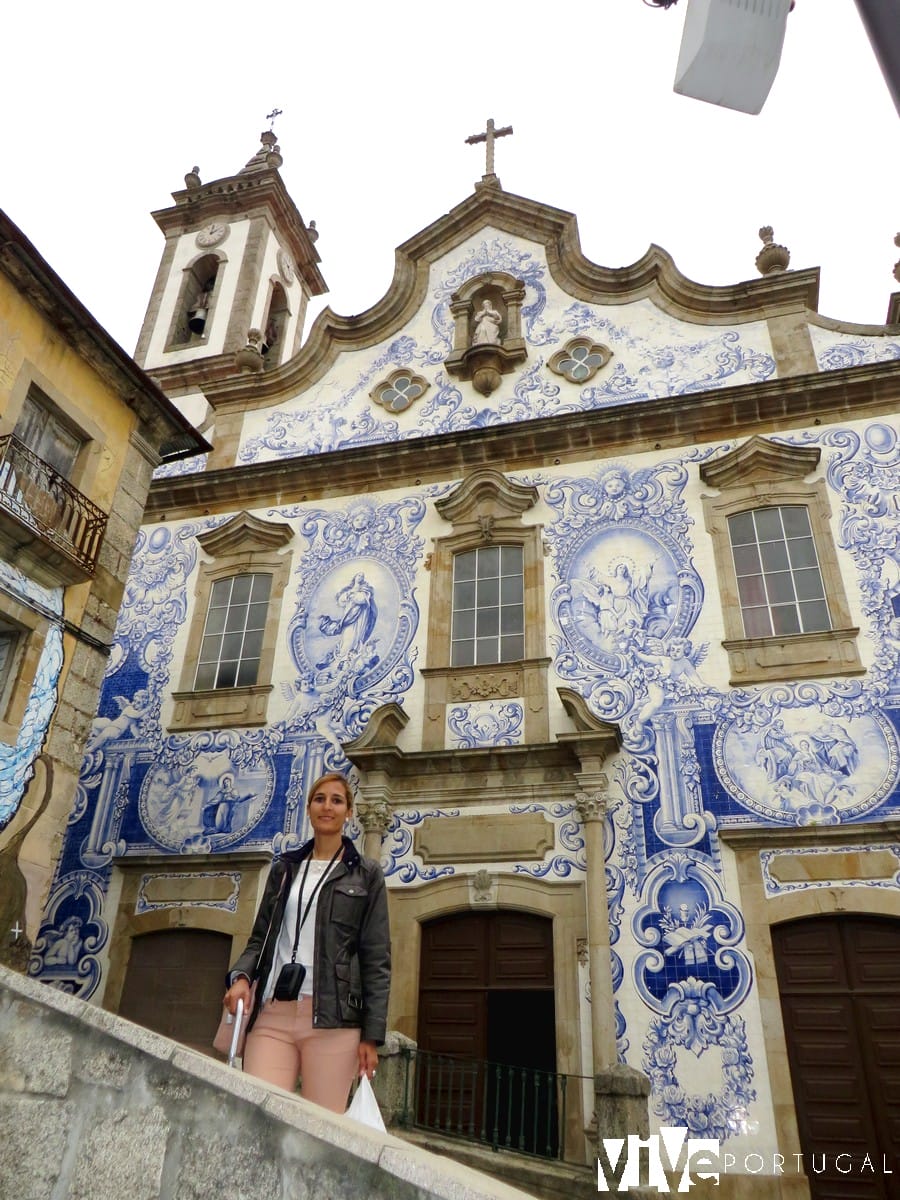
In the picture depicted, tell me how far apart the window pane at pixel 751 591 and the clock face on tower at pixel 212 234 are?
12558 millimetres

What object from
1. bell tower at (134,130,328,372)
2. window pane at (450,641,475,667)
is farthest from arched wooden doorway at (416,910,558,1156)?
bell tower at (134,130,328,372)

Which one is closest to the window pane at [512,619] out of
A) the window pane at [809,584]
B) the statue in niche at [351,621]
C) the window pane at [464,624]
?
the window pane at [464,624]

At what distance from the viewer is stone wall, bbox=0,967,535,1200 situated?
2732 mm

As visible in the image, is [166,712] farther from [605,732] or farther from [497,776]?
[605,732]

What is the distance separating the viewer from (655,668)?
31.2ft

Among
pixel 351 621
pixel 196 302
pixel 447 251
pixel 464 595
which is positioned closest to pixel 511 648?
pixel 464 595

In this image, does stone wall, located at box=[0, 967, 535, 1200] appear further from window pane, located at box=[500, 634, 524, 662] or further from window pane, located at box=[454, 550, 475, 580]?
window pane, located at box=[454, 550, 475, 580]

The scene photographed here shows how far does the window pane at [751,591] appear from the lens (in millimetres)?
9633

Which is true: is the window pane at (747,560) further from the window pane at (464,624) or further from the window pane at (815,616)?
the window pane at (464,624)

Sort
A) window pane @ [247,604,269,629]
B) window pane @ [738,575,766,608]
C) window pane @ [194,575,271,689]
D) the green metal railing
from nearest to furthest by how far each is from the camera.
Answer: the green metal railing < window pane @ [738,575,766,608] < window pane @ [194,575,271,689] < window pane @ [247,604,269,629]

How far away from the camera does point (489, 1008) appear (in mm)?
8625

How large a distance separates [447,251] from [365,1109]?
12.4 m

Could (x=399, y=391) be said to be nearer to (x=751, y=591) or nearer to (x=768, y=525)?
(x=768, y=525)

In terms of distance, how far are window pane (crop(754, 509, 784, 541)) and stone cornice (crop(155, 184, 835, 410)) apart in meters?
2.90
